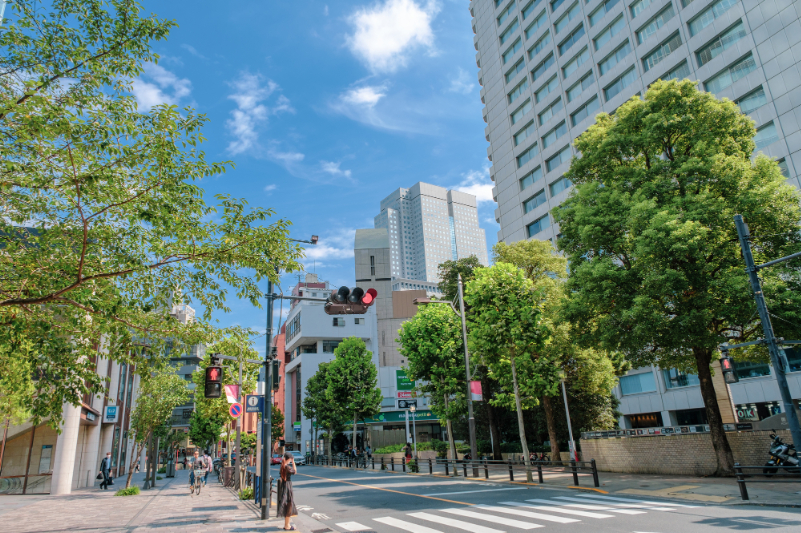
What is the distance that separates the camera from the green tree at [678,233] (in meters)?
15.8

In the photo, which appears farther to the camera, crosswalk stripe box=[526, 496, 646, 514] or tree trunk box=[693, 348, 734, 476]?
tree trunk box=[693, 348, 734, 476]

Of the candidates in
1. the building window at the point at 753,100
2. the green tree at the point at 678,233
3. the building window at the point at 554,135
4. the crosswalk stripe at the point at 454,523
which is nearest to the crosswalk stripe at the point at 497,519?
the crosswalk stripe at the point at 454,523

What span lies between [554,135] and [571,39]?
1003cm

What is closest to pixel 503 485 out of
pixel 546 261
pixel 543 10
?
pixel 546 261

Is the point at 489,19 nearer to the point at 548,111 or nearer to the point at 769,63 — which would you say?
the point at 548,111

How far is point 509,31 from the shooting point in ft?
193

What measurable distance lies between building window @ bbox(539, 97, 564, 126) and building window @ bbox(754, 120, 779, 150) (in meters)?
20.5

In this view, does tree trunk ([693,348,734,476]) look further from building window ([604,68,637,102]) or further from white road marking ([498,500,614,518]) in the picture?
building window ([604,68,637,102])

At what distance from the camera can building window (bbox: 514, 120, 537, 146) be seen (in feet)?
175

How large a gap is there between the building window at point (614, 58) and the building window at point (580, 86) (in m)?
1.15

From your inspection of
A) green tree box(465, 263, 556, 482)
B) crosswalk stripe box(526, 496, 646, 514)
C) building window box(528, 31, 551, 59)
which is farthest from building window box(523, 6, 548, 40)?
crosswalk stripe box(526, 496, 646, 514)

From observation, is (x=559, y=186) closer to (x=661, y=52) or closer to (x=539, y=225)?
(x=539, y=225)

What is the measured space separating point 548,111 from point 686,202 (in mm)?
37574

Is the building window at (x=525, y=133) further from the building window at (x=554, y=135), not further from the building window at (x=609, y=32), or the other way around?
the building window at (x=609, y=32)
